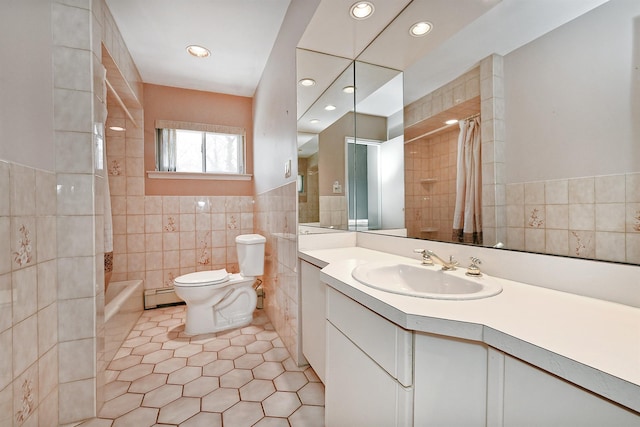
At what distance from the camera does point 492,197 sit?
1010 millimetres

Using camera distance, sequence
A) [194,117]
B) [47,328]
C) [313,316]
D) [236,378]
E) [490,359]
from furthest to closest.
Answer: [194,117] < [236,378] < [313,316] < [47,328] < [490,359]

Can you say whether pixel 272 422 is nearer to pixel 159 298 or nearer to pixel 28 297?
pixel 28 297

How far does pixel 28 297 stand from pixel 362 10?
2015mm

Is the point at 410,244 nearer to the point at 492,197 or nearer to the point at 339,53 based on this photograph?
the point at 492,197

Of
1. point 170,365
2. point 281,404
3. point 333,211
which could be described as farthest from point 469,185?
point 170,365

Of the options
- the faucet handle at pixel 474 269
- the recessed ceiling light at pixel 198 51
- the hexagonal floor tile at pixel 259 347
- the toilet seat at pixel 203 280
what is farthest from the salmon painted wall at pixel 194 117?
the faucet handle at pixel 474 269

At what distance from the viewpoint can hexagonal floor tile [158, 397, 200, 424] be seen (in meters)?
1.38

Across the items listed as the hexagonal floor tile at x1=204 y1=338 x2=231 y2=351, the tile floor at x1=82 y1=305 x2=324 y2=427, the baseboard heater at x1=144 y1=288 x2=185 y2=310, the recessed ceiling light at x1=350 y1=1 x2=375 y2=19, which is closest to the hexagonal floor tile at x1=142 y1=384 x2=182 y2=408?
the tile floor at x1=82 y1=305 x2=324 y2=427

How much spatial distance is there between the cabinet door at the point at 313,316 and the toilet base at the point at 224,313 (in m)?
0.92

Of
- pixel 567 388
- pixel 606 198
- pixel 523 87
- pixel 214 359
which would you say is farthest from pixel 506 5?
pixel 214 359

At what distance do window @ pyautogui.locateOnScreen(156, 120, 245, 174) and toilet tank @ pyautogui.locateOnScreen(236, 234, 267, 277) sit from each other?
1181 mm

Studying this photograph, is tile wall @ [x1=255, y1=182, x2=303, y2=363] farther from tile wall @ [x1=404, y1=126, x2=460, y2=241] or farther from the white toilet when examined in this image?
Result: tile wall @ [x1=404, y1=126, x2=460, y2=241]

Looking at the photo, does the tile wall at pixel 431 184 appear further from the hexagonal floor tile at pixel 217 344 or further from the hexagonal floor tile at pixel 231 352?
the hexagonal floor tile at pixel 217 344

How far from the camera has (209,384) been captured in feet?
5.44
